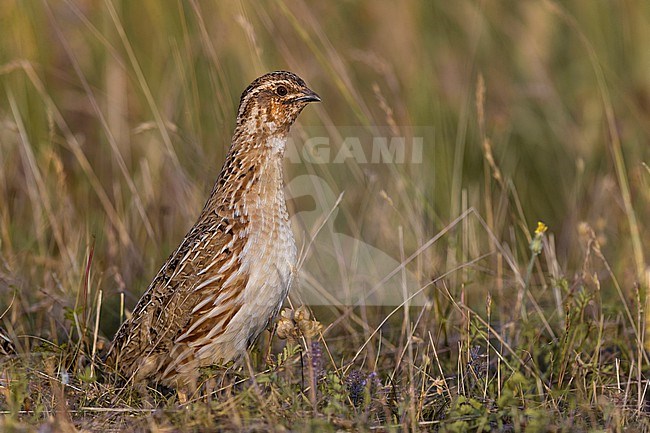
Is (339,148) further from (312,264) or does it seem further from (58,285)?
(58,285)

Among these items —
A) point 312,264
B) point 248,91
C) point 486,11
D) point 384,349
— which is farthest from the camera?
point 486,11

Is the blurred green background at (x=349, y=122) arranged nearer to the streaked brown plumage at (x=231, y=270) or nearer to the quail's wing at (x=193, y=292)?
the streaked brown plumage at (x=231, y=270)

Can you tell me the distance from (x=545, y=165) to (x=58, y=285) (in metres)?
3.92

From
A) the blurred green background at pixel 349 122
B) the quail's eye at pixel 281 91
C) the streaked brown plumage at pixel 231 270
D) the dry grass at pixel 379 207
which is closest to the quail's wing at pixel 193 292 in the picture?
the streaked brown plumage at pixel 231 270

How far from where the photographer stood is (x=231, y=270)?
4648 mm

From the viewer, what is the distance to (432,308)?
570 cm

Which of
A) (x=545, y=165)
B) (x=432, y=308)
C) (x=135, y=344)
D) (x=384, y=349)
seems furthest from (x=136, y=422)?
(x=545, y=165)

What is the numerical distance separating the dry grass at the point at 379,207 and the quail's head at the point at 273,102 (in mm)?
898

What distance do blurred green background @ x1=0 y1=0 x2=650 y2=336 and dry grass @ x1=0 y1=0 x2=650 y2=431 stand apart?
0.08ft

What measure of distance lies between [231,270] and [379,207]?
2.51 metres

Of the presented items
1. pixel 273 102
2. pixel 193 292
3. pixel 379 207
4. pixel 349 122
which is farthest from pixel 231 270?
pixel 349 122

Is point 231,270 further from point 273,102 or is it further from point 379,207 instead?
point 379,207

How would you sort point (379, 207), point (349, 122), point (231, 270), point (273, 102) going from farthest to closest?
point (349, 122), point (379, 207), point (273, 102), point (231, 270)

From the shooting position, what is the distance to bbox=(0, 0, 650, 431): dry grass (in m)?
4.35
